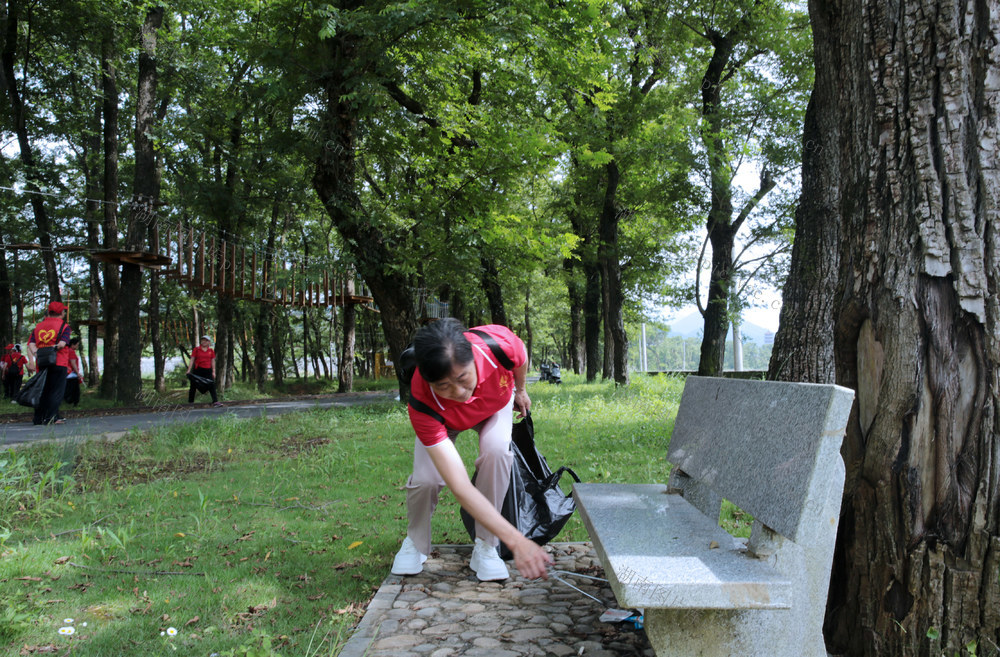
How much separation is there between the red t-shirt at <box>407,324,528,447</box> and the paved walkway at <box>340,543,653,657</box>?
808 mm

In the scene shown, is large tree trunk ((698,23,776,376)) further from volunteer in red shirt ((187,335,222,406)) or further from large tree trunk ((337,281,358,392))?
large tree trunk ((337,281,358,392))

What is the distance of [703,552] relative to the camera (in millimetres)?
2416

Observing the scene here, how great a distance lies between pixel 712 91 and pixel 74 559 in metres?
14.4

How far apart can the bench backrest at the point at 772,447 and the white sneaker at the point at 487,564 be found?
3.59 feet

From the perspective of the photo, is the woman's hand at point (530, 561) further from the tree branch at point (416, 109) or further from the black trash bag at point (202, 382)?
the black trash bag at point (202, 382)

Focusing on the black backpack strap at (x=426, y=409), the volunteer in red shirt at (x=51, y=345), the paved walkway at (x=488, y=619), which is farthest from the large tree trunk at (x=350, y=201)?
the black backpack strap at (x=426, y=409)

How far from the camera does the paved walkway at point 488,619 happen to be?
287 cm

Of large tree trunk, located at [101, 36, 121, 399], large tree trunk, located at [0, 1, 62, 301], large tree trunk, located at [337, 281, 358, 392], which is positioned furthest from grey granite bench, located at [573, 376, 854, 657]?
large tree trunk, located at [337, 281, 358, 392]

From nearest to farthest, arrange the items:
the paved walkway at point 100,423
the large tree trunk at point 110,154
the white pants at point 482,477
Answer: the white pants at point 482,477, the paved walkway at point 100,423, the large tree trunk at point 110,154

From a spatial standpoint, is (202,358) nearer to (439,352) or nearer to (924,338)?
(439,352)

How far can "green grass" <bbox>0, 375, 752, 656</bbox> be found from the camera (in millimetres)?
3068

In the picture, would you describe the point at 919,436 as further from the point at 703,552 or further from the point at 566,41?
the point at 566,41

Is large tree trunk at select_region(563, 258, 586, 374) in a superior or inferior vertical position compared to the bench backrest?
superior

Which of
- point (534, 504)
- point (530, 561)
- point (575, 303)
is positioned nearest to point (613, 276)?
point (575, 303)
